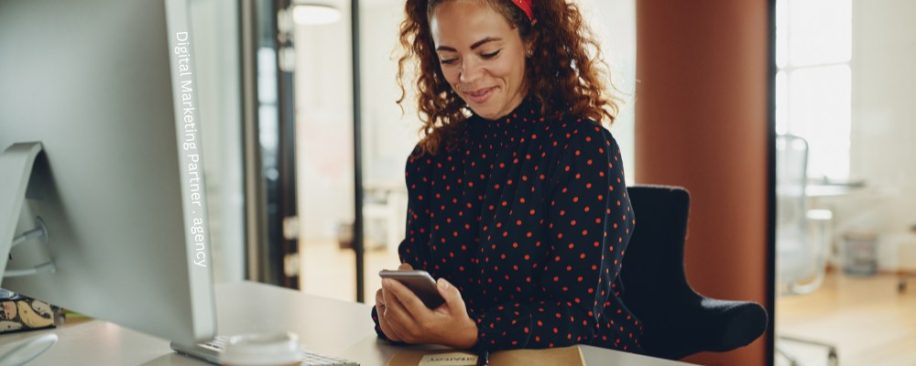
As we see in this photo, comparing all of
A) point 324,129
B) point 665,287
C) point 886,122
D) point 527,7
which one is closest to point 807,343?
point 886,122

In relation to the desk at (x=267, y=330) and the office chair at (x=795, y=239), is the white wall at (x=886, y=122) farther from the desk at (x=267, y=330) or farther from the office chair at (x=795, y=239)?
the desk at (x=267, y=330)

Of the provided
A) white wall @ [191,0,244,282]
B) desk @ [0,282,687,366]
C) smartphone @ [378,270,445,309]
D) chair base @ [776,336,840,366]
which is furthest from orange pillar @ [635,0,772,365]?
white wall @ [191,0,244,282]

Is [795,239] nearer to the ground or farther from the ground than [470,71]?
nearer to the ground

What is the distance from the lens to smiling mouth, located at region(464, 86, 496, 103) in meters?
1.41

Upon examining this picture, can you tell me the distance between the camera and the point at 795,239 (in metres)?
2.59

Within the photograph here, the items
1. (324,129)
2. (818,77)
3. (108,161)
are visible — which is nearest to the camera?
(108,161)

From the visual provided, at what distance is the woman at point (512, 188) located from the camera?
3.79 feet

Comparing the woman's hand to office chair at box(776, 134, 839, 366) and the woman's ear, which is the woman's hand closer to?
the woman's ear

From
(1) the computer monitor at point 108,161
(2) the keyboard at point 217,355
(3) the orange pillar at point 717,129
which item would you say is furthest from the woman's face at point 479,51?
(3) the orange pillar at point 717,129

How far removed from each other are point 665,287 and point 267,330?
2.76 ft

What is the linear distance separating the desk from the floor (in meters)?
1.70

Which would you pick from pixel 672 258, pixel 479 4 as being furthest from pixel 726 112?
pixel 479 4

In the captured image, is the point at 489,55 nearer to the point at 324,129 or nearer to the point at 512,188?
the point at 512,188

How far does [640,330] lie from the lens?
4.76 feet
